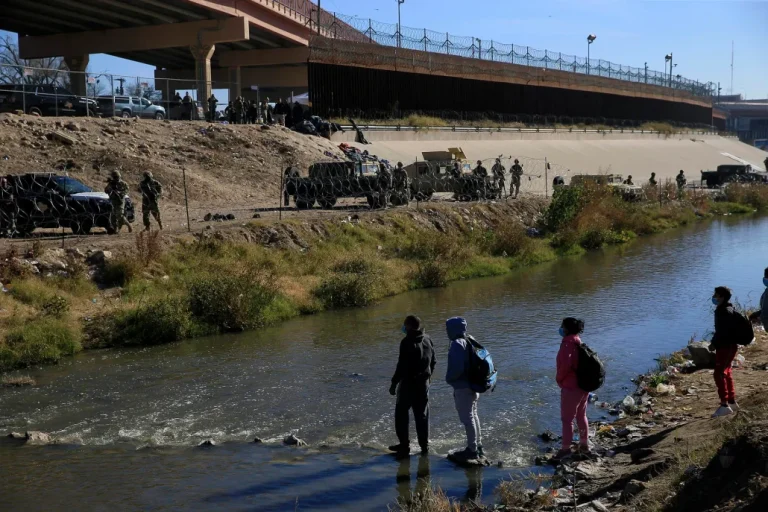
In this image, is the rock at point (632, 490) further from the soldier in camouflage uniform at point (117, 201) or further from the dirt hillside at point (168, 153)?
the dirt hillside at point (168, 153)

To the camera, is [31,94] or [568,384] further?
[31,94]

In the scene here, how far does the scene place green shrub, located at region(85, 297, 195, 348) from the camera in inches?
671

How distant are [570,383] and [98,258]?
13431mm

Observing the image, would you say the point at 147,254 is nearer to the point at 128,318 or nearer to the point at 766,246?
the point at 128,318

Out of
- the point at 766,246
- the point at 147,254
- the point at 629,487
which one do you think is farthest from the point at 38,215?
the point at 766,246

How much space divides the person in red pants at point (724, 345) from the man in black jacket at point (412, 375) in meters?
3.26

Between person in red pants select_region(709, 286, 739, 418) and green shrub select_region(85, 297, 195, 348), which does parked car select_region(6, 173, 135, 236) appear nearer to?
green shrub select_region(85, 297, 195, 348)

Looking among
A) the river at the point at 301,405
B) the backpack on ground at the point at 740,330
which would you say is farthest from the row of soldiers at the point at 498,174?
the backpack on ground at the point at 740,330

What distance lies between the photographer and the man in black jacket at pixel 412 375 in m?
9.62

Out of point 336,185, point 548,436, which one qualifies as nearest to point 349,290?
point 336,185

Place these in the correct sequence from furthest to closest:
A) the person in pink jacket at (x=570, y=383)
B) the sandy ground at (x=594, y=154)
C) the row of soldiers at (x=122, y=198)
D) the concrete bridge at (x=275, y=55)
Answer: the sandy ground at (x=594, y=154) < the concrete bridge at (x=275, y=55) < the row of soldiers at (x=122, y=198) < the person in pink jacket at (x=570, y=383)

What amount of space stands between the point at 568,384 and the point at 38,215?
16.4 m

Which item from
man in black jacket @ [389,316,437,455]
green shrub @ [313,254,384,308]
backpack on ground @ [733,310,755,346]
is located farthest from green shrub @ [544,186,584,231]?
man in black jacket @ [389,316,437,455]

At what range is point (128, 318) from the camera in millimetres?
17406
